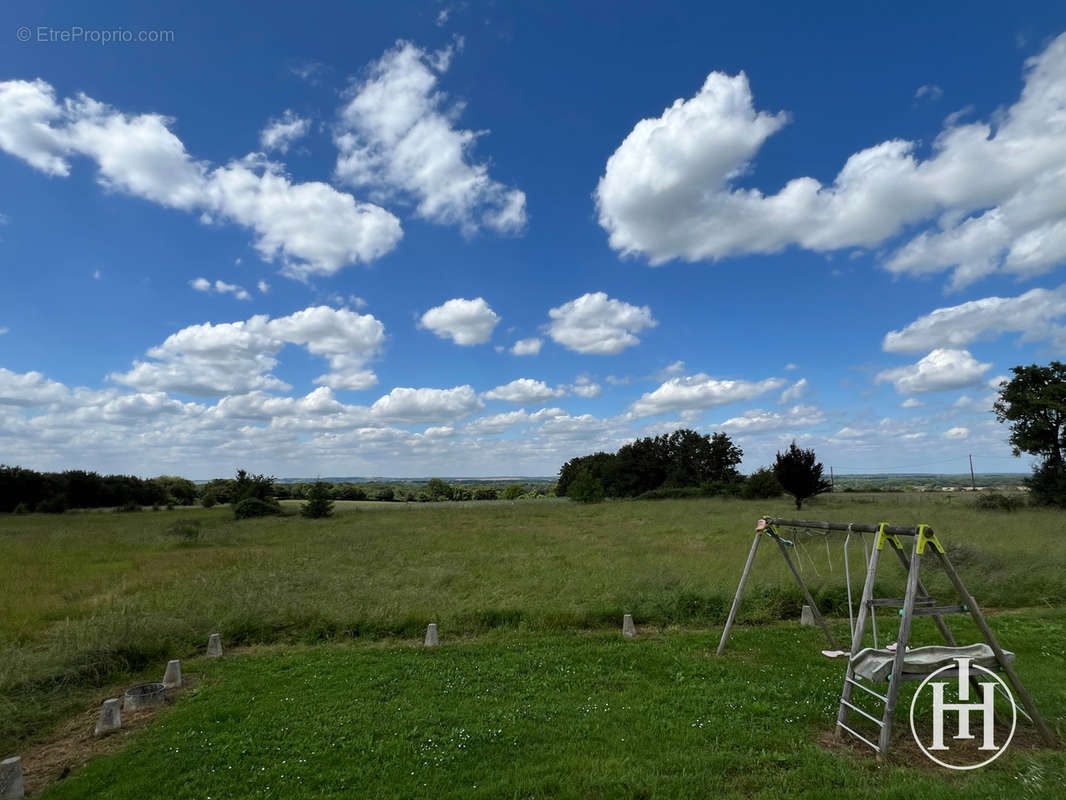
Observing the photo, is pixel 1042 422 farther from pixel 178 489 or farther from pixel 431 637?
pixel 178 489

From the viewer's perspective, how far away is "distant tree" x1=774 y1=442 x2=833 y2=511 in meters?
35.9

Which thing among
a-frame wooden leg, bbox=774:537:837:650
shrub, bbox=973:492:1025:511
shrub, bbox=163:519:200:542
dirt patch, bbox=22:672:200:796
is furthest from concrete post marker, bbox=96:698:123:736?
shrub, bbox=973:492:1025:511

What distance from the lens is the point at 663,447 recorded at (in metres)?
62.9

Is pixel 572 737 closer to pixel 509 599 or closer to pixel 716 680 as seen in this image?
pixel 716 680

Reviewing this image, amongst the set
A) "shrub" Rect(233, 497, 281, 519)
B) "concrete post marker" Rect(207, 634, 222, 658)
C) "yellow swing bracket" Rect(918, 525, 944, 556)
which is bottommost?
"concrete post marker" Rect(207, 634, 222, 658)

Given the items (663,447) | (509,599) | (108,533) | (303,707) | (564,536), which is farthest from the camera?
(663,447)

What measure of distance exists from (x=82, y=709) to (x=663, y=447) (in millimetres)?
60174

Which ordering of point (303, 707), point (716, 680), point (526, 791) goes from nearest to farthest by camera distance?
point (526, 791) → point (303, 707) → point (716, 680)

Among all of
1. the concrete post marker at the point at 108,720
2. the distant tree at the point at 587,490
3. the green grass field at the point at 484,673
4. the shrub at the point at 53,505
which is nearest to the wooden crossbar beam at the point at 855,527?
the green grass field at the point at 484,673

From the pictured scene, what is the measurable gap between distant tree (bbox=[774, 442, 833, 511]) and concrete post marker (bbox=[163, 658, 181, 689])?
36.5m

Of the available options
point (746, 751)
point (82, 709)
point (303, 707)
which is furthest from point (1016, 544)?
point (82, 709)

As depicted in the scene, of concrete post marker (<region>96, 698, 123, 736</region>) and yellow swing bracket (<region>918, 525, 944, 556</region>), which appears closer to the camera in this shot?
yellow swing bracket (<region>918, 525, 944, 556</region>)

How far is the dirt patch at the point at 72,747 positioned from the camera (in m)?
4.93

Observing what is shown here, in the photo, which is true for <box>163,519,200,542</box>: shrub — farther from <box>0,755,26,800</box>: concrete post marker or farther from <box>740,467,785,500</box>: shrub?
<box>740,467,785,500</box>: shrub
